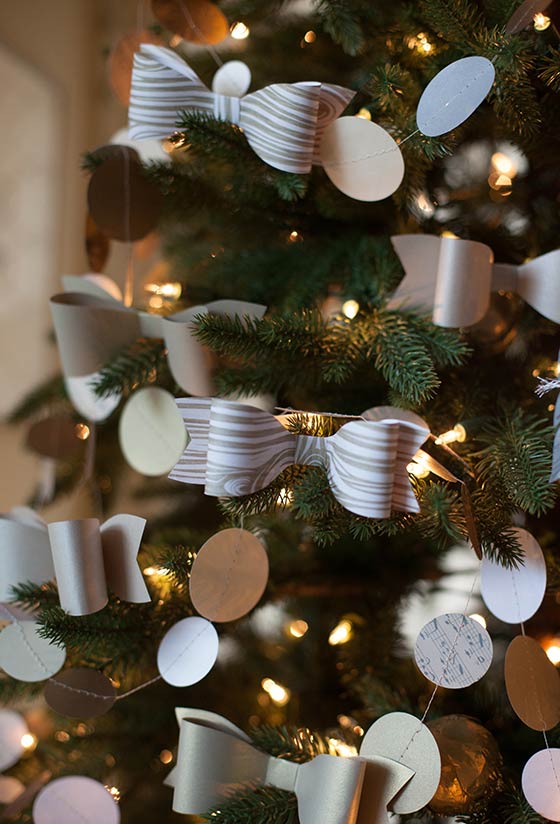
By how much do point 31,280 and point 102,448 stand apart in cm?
62

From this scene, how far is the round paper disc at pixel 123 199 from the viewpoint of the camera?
549mm

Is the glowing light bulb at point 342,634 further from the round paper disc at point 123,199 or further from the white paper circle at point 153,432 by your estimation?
the round paper disc at point 123,199

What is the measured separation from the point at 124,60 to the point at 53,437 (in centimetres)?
33

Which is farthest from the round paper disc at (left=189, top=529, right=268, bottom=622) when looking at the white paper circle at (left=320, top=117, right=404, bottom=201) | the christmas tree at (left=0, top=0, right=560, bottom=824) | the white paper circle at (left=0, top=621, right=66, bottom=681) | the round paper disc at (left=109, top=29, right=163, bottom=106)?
the round paper disc at (left=109, top=29, right=163, bottom=106)

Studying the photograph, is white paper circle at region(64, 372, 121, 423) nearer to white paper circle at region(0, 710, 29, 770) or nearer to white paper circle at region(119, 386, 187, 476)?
white paper circle at region(119, 386, 187, 476)

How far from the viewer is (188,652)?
0.47 metres

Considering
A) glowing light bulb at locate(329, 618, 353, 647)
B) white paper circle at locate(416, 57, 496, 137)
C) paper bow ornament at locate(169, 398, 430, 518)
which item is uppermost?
white paper circle at locate(416, 57, 496, 137)

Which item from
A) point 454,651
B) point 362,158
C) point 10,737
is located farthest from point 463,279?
point 10,737

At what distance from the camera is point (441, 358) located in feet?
1.56

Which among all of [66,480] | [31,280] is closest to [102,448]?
[66,480]

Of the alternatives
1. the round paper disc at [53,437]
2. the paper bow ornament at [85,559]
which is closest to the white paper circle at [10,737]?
the paper bow ornament at [85,559]

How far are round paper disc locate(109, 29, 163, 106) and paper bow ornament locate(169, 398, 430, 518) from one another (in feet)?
1.12

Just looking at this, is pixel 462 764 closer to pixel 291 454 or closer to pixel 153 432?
pixel 291 454

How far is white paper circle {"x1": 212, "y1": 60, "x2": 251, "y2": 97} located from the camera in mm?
527
